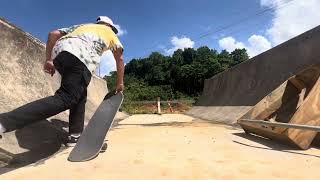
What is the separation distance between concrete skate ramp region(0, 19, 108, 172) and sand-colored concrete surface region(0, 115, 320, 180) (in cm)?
32

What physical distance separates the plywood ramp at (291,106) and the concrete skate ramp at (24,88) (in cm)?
260

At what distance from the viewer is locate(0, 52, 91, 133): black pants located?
131 inches

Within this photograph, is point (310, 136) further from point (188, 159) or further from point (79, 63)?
point (79, 63)

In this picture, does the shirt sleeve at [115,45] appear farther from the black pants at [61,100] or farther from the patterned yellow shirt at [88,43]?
the black pants at [61,100]

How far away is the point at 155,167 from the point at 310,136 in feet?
6.73

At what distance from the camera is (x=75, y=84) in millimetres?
3752

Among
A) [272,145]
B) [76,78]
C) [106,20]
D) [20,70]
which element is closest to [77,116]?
[76,78]

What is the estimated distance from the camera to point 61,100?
11.9 ft

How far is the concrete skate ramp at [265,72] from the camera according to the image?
7.40 m

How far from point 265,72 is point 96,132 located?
6440mm

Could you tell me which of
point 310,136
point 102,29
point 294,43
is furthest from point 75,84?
point 294,43

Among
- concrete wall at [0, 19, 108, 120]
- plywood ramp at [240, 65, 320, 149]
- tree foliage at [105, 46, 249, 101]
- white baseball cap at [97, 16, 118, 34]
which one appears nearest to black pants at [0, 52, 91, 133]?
white baseball cap at [97, 16, 118, 34]

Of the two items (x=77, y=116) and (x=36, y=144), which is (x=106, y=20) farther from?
(x=36, y=144)

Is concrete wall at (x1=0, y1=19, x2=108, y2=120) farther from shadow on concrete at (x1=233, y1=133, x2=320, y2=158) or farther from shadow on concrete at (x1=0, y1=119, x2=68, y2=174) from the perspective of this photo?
shadow on concrete at (x1=233, y1=133, x2=320, y2=158)
